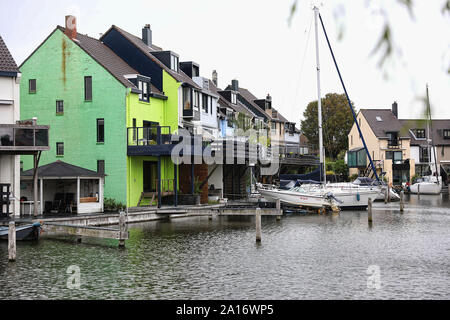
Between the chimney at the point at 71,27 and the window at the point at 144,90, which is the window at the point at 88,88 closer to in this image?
the chimney at the point at 71,27

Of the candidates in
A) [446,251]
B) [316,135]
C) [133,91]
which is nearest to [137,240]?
[446,251]

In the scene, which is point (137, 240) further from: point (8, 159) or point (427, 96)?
point (427, 96)

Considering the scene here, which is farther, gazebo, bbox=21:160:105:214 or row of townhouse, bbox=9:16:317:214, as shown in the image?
row of townhouse, bbox=9:16:317:214

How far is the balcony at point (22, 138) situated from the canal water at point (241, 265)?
20.5 feet

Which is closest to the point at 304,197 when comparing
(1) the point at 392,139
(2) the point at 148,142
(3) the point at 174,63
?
(2) the point at 148,142

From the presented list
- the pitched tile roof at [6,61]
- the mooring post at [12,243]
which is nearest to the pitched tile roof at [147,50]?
the pitched tile roof at [6,61]

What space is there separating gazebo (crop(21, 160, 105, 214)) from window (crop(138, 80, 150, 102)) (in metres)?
8.13

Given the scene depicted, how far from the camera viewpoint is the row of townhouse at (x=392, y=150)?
252 ft

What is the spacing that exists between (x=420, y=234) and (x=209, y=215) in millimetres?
13518

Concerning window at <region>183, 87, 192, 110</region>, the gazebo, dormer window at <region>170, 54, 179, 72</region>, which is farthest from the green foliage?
dormer window at <region>170, 54, 179, 72</region>

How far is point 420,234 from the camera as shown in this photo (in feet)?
87.7

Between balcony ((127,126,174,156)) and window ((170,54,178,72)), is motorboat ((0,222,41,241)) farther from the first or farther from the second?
window ((170,54,178,72))

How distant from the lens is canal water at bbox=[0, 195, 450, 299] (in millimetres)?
14180

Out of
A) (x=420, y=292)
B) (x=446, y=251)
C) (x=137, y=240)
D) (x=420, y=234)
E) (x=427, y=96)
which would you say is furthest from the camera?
(x=420, y=234)
